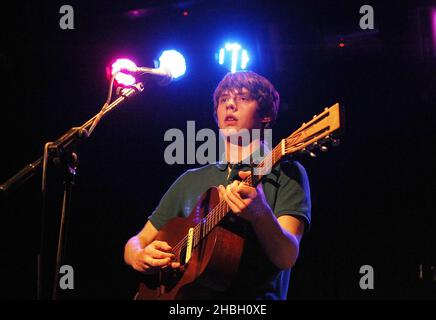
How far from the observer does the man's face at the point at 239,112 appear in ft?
8.96

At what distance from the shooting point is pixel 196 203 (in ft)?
8.41

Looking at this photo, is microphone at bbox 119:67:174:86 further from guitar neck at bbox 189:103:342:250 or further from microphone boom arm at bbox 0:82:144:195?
guitar neck at bbox 189:103:342:250

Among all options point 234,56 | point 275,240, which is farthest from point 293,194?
point 234,56

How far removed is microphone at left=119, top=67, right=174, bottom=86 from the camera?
106 inches

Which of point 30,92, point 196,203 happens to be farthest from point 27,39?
point 196,203

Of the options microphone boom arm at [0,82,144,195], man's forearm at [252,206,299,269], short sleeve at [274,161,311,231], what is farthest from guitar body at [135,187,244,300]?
microphone boom arm at [0,82,144,195]

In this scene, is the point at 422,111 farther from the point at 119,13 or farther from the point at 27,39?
the point at 27,39

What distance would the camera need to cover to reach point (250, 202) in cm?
196

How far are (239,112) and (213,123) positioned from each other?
7.53ft

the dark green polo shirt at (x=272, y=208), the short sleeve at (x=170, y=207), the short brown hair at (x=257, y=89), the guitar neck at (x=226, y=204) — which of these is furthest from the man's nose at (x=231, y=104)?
the guitar neck at (x=226, y=204)

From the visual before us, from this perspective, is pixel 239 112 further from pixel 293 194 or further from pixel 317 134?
pixel 317 134

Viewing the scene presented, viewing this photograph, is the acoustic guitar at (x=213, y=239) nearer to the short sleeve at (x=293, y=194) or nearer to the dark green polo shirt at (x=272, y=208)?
the dark green polo shirt at (x=272, y=208)

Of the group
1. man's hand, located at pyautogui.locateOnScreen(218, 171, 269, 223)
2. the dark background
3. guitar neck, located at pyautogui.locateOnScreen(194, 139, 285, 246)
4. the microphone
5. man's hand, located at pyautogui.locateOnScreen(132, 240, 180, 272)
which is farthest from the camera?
the dark background
